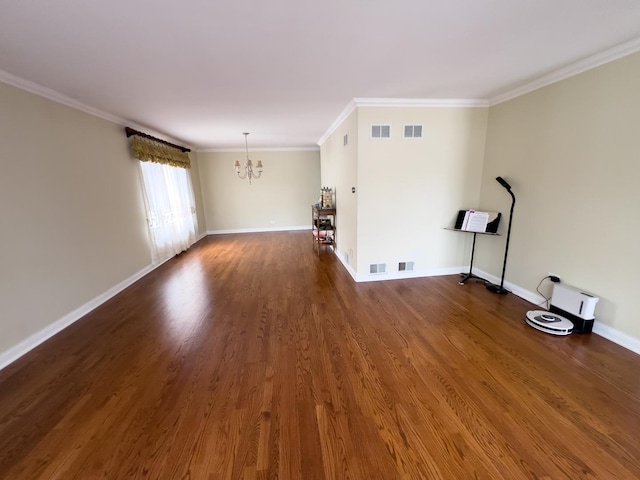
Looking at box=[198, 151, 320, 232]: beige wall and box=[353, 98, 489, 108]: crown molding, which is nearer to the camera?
box=[353, 98, 489, 108]: crown molding

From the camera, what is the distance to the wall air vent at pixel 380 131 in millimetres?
3355

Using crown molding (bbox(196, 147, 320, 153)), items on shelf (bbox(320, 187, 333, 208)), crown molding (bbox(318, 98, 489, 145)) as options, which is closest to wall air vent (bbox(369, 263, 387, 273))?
items on shelf (bbox(320, 187, 333, 208))

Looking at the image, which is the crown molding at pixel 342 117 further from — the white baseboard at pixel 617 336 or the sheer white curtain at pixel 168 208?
the white baseboard at pixel 617 336

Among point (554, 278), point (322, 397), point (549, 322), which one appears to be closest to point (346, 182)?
point (554, 278)

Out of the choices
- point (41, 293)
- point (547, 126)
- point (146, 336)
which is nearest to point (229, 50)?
point (146, 336)

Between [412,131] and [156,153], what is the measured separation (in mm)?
4272

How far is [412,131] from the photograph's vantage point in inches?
136

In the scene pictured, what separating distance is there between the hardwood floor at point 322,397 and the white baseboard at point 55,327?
8cm

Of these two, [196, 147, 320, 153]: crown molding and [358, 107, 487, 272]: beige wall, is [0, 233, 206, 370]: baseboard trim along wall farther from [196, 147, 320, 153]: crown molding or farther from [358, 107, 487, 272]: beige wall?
[196, 147, 320, 153]: crown molding

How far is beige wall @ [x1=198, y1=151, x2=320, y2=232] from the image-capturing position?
24.1 feet

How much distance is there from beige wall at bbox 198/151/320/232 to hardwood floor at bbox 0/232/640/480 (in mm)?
4809

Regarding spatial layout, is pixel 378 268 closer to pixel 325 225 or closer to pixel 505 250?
pixel 505 250

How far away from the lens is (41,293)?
2.51 meters

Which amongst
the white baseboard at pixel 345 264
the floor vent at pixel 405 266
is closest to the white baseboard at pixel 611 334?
the floor vent at pixel 405 266
